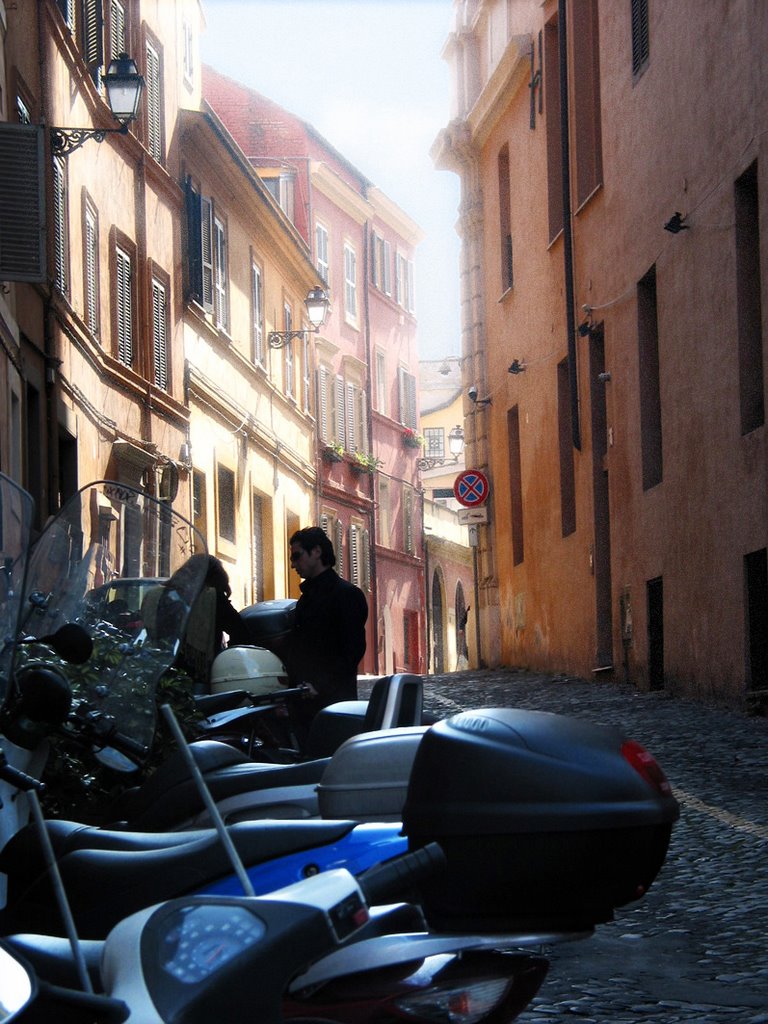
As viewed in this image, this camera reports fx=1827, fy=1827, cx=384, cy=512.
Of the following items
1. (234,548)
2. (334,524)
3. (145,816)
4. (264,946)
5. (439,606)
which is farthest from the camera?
(439,606)

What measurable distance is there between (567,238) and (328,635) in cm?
1427

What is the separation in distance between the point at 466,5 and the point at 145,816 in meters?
28.8

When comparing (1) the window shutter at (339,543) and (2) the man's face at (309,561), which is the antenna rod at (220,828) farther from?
(1) the window shutter at (339,543)

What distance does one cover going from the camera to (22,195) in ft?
50.9

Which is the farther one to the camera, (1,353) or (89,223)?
(89,223)

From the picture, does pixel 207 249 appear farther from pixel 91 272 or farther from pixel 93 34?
pixel 91 272

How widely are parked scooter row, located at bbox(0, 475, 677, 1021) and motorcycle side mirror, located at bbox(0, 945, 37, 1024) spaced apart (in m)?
0.39

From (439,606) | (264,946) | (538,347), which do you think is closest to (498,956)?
(264,946)

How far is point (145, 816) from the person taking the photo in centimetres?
428

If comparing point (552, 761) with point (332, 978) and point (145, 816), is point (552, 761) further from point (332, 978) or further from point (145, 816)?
point (145, 816)

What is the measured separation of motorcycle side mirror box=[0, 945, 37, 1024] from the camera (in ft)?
6.91

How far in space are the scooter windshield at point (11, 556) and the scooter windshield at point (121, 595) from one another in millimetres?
793

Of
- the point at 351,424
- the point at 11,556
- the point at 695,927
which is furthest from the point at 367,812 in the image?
the point at 351,424

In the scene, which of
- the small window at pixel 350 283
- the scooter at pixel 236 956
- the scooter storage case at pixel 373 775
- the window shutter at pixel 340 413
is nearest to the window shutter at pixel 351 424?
the window shutter at pixel 340 413
